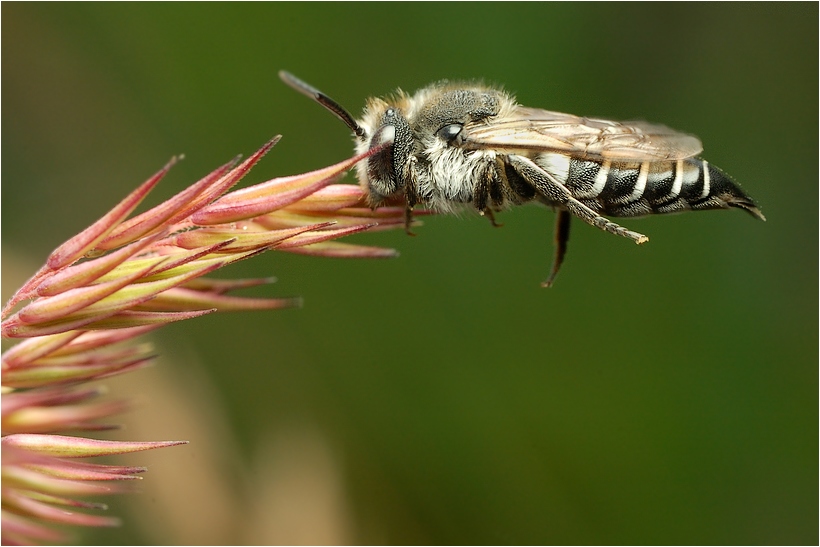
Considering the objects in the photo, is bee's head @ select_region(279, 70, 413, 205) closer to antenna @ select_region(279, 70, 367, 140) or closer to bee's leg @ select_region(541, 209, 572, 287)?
antenna @ select_region(279, 70, 367, 140)

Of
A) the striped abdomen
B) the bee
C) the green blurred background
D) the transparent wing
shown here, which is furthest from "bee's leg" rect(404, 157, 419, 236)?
the green blurred background

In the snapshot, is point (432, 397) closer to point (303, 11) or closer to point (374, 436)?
point (374, 436)

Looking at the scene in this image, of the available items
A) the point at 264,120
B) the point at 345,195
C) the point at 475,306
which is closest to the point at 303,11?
the point at 264,120

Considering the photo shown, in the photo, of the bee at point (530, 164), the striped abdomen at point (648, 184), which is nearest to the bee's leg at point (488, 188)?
the bee at point (530, 164)

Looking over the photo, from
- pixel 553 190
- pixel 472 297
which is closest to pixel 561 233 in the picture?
pixel 553 190

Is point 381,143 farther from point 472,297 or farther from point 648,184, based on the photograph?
point 472,297

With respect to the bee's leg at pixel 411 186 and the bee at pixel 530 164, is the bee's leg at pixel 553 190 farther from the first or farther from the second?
the bee's leg at pixel 411 186
